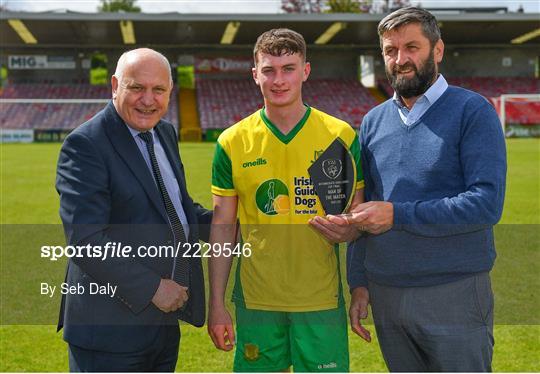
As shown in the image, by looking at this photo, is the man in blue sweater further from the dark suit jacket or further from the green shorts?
the dark suit jacket

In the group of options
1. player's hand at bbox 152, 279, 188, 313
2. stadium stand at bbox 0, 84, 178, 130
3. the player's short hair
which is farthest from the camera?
stadium stand at bbox 0, 84, 178, 130

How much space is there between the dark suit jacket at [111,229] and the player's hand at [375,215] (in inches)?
32.6

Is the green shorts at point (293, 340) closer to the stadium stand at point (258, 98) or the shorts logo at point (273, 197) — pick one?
the shorts logo at point (273, 197)

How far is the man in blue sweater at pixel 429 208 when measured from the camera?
8.40 ft

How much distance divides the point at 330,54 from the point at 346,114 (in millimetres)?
5487

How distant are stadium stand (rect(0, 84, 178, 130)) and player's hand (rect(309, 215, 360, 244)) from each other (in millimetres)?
34680

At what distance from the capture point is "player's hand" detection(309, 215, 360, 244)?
2719mm

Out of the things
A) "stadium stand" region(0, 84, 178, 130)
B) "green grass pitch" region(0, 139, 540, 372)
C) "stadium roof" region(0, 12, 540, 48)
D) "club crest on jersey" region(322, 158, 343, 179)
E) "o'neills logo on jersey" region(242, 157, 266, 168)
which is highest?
"stadium roof" region(0, 12, 540, 48)

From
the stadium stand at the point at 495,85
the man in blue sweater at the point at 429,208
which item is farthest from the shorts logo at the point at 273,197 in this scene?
the stadium stand at the point at 495,85

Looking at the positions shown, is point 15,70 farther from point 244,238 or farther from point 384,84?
point 244,238

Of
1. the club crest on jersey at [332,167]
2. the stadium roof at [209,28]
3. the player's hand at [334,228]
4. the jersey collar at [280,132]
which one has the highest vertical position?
the stadium roof at [209,28]

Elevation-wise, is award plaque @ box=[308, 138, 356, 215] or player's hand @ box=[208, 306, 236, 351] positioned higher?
award plaque @ box=[308, 138, 356, 215]

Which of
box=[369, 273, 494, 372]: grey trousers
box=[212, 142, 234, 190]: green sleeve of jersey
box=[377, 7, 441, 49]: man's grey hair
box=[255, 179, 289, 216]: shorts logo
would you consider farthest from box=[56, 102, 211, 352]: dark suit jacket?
box=[377, 7, 441, 49]: man's grey hair

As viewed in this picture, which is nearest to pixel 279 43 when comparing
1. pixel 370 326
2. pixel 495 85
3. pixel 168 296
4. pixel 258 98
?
pixel 168 296
